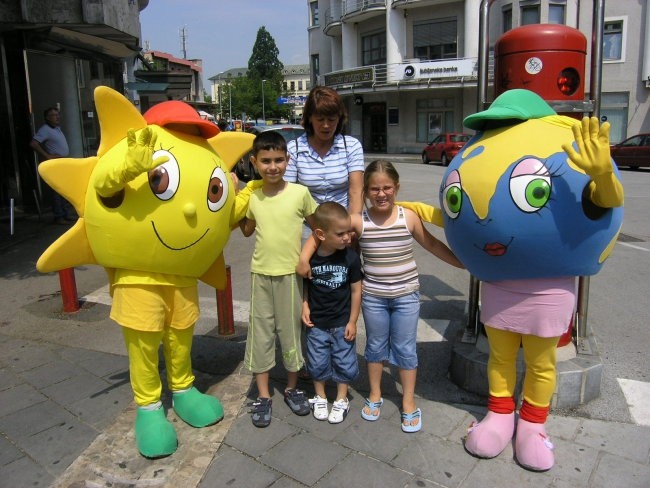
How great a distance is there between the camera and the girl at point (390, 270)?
128 inches

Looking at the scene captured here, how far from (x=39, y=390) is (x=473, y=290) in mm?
3153

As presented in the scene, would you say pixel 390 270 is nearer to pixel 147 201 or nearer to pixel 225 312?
pixel 147 201

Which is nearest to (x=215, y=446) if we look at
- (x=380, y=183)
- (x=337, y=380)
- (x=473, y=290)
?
(x=337, y=380)

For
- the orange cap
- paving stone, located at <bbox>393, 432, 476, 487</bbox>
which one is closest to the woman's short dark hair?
the orange cap

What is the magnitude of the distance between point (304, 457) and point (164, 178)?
167 centimetres

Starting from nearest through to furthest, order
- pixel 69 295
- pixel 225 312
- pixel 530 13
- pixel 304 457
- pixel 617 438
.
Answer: pixel 304 457, pixel 617 438, pixel 225 312, pixel 69 295, pixel 530 13

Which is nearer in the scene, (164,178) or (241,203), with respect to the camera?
(164,178)

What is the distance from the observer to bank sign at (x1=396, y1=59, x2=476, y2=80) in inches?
1095

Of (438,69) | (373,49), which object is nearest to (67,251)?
(438,69)

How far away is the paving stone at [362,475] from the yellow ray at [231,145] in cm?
188

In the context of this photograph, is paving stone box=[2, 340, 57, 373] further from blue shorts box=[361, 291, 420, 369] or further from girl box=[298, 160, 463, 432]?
blue shorts box=[361, 291, 420, 369]

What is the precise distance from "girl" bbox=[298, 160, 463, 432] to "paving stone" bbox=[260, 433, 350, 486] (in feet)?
1.59

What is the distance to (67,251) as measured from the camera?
312 cm

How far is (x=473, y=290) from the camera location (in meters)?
4.06
